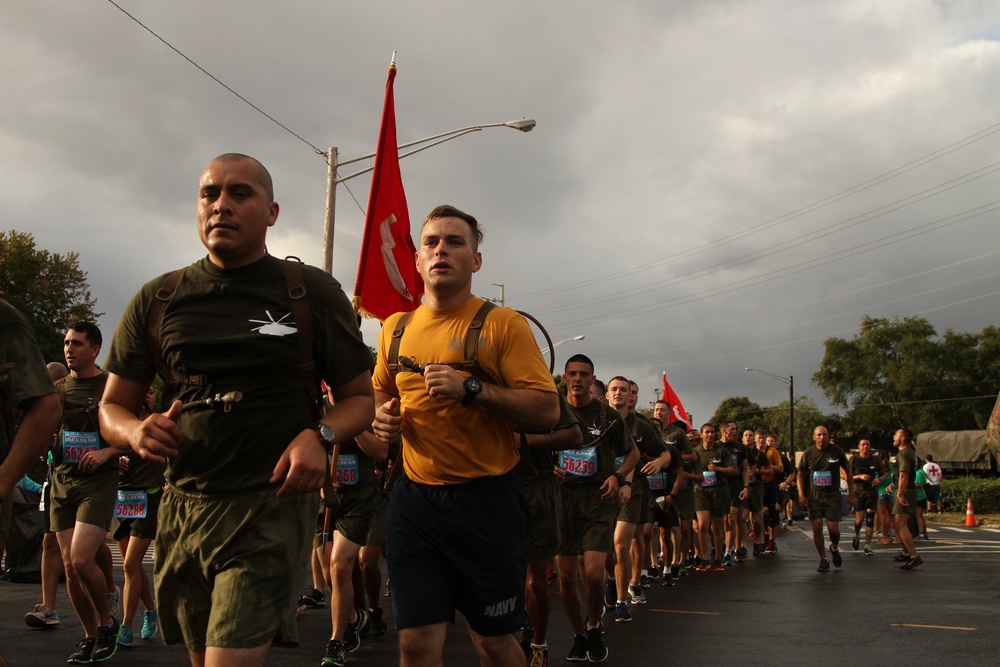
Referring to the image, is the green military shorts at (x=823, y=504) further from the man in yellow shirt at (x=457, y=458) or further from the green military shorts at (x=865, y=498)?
the man in yellow shirt at (x=457, y=458)

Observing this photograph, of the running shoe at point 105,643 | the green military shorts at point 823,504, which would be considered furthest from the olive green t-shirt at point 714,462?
the running shoe at point 105,643

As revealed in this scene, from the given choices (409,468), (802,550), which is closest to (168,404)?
(409,468)

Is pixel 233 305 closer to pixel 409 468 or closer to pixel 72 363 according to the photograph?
pixel 409 468

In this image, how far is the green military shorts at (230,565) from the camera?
2.82 meters

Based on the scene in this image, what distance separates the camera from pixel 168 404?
315 cm

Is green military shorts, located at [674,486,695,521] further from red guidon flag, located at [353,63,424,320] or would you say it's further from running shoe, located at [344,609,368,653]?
running shoe, located at [344,609,368,653]

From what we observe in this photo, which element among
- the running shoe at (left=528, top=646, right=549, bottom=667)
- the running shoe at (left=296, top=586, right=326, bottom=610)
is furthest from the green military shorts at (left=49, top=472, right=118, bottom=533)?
the running shoe at (left=528, top=646, right=549, bottom=667)

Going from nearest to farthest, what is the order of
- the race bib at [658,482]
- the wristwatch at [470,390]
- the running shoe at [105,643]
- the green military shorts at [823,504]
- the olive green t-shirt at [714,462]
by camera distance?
the wristwatch at [470,390]
the running shoe at [105,643]
the race bib at [658,482]
the green military shorts at [823,504]
the olive green t-shirt at [714,462]

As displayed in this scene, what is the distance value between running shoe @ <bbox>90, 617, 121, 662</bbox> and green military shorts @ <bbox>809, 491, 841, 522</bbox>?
1077 centimetres

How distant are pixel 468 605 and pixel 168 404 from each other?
1.53 metres

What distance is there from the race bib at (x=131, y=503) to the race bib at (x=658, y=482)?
6583 mm

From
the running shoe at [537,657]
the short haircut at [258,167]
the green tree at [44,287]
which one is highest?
the green tree at [44,287]

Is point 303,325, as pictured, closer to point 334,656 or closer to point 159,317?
point 159,317

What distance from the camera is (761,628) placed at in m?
8.63
